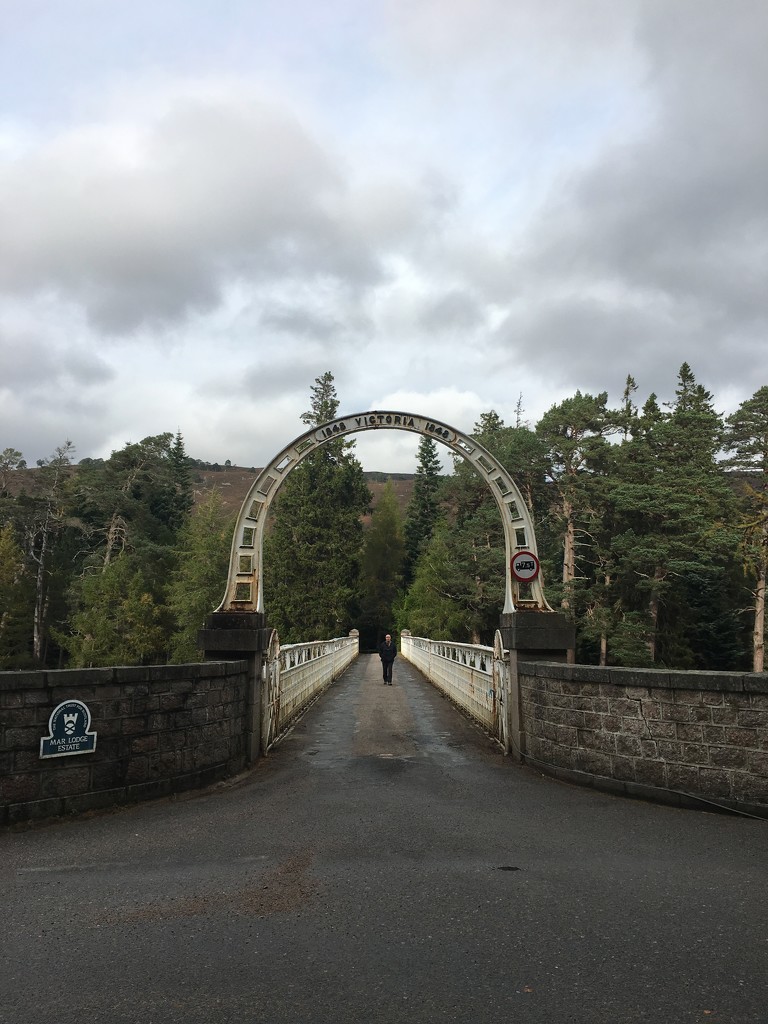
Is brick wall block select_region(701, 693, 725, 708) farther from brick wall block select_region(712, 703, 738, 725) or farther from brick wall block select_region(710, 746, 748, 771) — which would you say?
brick wall block select_region(710, 746, 748, 771)

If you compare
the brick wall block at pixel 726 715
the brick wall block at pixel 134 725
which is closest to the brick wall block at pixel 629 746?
the brick wall block at pixel 726 715

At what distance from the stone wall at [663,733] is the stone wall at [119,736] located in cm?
388

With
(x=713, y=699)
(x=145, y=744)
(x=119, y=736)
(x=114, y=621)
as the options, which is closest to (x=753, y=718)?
(x=713, y=699)

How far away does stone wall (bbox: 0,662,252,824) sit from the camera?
237 inches

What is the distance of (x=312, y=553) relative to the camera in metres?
55.0

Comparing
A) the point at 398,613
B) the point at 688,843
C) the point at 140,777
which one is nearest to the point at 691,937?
the point at 688,843

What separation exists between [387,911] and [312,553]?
168ft

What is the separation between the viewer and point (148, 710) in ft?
23.0

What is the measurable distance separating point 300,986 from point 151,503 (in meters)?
78.5

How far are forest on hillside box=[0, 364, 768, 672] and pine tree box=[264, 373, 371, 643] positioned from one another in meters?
0.16

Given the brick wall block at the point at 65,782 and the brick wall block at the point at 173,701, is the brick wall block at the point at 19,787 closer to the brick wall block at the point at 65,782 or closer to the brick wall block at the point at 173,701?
the brick wall block at the point at 65,782

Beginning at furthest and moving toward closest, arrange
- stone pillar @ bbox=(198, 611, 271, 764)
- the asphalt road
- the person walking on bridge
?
the person walking on bridge → stone pillar @ bbox=(198, 611, 271, 764) → the asphalt road

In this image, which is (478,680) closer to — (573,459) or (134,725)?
(134,725)

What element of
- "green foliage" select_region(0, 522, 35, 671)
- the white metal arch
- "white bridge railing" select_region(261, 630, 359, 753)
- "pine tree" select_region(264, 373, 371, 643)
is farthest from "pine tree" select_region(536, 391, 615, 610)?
"green foliage" select_region(0, 522, 35, 671)
